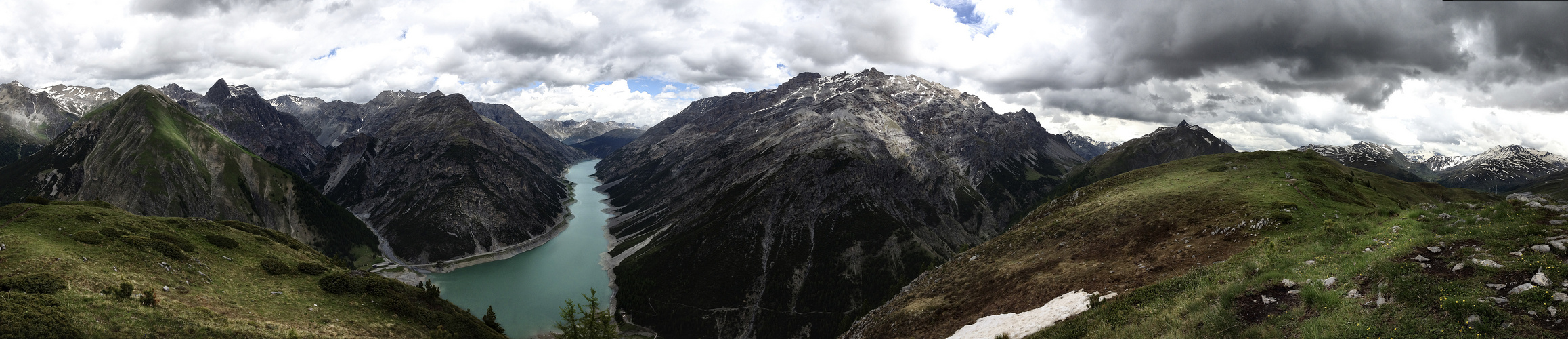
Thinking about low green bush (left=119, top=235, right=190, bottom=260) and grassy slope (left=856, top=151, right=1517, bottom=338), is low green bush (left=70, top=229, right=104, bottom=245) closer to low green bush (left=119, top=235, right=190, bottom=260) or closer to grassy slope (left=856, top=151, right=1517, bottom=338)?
low green bush (left=119, top=235, right=190, bottom=260)

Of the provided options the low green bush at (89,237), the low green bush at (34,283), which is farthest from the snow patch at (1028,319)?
the low green bush at (89,237)

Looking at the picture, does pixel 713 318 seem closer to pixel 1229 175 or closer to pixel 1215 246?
pixel 1229 175

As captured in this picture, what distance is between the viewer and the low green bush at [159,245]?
50.0m

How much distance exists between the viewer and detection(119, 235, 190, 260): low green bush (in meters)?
50.0

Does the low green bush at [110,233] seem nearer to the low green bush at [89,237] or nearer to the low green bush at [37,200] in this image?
the low green bush at [89,237]

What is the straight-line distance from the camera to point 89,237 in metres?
49.0

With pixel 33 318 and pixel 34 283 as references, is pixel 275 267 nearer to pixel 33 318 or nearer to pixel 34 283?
pixel 34 283

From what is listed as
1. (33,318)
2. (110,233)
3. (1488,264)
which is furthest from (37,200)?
(1488,264)

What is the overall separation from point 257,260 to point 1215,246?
91625 mm

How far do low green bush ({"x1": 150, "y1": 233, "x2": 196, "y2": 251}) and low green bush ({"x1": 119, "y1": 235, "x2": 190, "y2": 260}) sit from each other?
174cm

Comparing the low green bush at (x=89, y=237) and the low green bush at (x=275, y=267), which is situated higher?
the low green bush at (x=89, y=237)

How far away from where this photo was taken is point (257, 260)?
198 ft

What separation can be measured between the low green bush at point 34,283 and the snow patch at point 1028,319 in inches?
2441

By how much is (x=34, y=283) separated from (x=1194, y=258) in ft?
260
